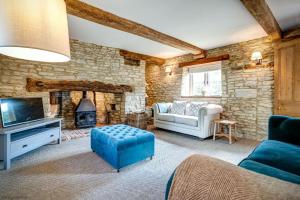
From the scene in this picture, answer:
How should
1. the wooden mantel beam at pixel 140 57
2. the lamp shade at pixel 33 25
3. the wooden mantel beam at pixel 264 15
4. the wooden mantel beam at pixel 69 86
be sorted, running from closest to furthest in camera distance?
the lamp shade at pixel 33 25
the wooden mantel beam at pixel 264 15
the wooden mantel beam at pixel 69 86
the wooden mantel beam at pixel 140 57

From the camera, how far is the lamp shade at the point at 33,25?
2.59 feet

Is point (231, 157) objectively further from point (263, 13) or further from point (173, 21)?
point (173, 21)

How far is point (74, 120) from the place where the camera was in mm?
4812

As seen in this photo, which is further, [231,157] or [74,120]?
[74,120]

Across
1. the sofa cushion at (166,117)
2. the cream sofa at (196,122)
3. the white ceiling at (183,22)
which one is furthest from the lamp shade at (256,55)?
the sofa cushion at (166,117)

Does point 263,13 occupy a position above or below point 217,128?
above

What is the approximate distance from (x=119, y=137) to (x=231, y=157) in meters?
→ 1.94

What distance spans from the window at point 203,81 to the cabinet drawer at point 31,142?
3952mm

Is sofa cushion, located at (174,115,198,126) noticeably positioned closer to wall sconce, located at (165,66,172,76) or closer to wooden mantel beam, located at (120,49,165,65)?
wall sconce, located at (165,66,172,76)

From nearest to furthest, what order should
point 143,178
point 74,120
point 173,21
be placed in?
1. point 143,178
2. point 173,21
3. point 74,120

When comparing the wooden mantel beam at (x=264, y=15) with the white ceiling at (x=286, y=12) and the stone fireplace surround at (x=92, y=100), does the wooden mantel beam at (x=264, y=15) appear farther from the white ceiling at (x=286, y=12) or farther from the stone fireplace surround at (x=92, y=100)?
the stone fireplace surround at (x=92, y=100)

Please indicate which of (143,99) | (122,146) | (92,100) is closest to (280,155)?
(122,146)

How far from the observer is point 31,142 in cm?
265

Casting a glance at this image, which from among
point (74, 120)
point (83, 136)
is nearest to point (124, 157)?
point (83, 136)
